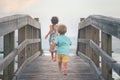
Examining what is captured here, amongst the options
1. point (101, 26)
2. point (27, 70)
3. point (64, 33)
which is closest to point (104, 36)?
point (101, 26)

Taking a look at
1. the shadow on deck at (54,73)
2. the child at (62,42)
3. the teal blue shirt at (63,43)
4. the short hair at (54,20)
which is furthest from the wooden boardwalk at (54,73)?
the short hair at (54,20)

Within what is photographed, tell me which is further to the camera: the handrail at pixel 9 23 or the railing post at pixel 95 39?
the railing post at pixel 95 39

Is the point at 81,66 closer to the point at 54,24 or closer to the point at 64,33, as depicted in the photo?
the point at 54,24

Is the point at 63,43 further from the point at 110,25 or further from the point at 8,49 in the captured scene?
the point at 110,25

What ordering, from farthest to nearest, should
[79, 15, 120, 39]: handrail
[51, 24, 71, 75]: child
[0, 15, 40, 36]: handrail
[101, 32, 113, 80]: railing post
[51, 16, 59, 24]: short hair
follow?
1. [51, 16, 59, 24]: short hair
2. [51, 24, 71, 75]: child
3. [101, 32, 113, 80]: railing post
4. [0, 15, 40, 36]: handrail
5. [79, 15, 120, 39]: handrail

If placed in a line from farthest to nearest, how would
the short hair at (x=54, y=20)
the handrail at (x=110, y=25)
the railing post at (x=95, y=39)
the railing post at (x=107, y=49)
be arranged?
1. the short hair at (x=54, y=20)
2. the railing post at (x=95, y=39)
3. the railing post at (x=107, y=49)
4. the handrail at (x=110, y=25)

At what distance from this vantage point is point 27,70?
812cm

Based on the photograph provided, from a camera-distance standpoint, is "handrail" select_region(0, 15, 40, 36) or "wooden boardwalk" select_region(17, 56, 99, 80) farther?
"wooden boardwalk" select_region(17, 56, 99, 80)

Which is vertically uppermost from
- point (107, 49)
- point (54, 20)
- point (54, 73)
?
point (54, 20)

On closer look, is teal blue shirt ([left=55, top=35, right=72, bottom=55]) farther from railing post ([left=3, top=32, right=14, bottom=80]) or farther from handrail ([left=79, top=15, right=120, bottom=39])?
railing post ([left=3, top=32, right=14, bottom=80])

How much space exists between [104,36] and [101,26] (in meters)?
0.19

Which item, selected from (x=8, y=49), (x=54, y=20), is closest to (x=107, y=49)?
(x=8, y=49)

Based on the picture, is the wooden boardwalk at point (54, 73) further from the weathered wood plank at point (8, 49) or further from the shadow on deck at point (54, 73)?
the weathered wood plank at point (8, 49)

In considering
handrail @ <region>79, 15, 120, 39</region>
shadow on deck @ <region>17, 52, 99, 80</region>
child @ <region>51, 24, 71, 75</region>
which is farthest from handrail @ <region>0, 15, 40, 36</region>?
handrail @ <region>79, 15, 120, 39</region>
